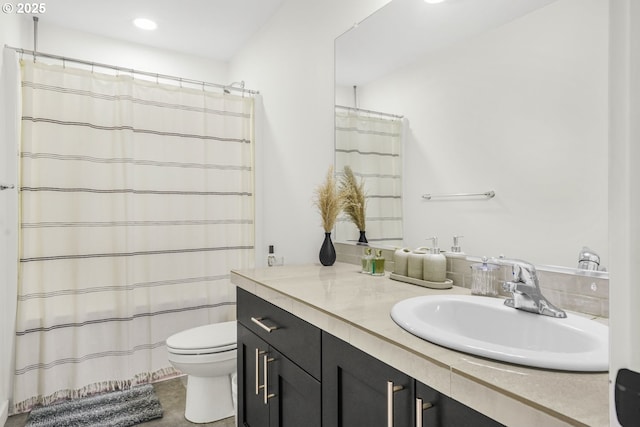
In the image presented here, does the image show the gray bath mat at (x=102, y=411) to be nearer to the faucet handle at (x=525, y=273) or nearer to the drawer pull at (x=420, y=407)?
the drawer pull at (x=420, y=407)

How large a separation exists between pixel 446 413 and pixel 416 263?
78cm

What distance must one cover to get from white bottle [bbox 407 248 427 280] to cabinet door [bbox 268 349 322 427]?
0.56 meters

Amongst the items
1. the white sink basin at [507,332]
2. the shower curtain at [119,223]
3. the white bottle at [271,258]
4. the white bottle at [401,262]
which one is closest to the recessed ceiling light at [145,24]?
the shower curtain at [119,223]

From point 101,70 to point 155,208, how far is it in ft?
4.41

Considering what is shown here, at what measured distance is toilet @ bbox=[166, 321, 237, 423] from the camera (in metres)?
1.92

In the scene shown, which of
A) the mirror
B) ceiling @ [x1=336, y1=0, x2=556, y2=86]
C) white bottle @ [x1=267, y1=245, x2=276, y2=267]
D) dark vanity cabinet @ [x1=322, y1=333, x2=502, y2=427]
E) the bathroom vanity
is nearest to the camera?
the bathroom vanity

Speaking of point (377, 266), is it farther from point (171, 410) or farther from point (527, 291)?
point (171, 410)

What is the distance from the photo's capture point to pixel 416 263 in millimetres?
1436

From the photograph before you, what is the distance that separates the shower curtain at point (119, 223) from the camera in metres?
2.14

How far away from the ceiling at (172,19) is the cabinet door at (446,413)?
250 centimetres

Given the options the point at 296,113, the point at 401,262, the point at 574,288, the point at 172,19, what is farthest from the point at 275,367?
the point at 172,19

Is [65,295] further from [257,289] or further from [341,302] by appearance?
[341,302]

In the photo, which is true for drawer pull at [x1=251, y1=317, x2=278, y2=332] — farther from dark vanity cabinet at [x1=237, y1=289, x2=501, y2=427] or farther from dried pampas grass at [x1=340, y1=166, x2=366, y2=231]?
dried pampas grass at [x1=340, y1=166, x2=366, y2=231]

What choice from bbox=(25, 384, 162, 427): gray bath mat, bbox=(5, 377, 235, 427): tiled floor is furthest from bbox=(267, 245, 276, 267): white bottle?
bbox=(25, 384, 162, 427): gray bath mat
